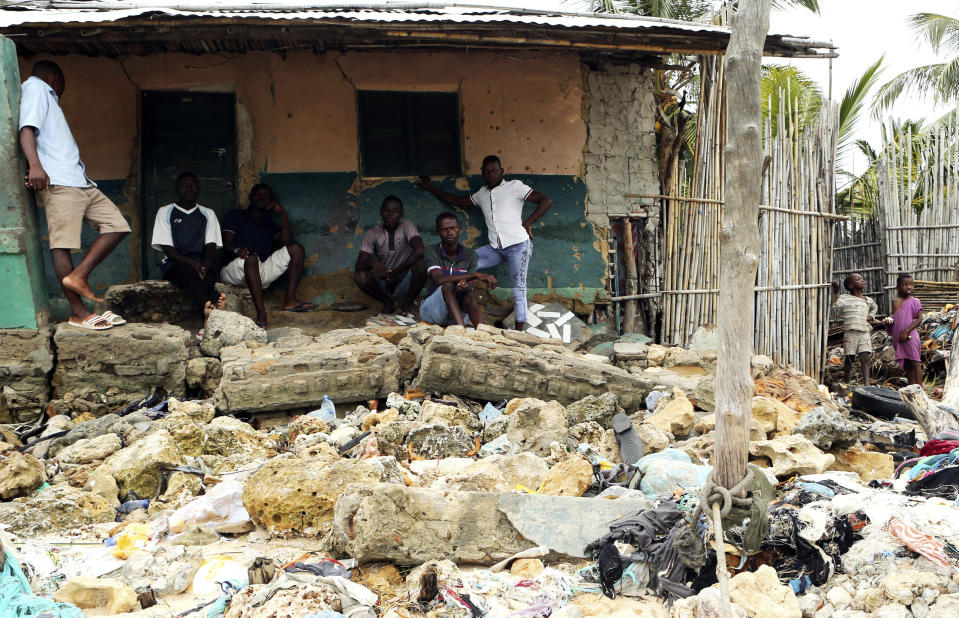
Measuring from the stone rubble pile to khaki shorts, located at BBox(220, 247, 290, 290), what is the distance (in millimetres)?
1104

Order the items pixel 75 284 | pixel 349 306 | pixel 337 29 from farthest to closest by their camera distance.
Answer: pixel 349 306 < pixel 337 29 < pixel 75 284

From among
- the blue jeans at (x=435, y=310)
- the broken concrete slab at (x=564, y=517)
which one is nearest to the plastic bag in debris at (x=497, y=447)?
the broken concrete slab at (x=564, y=517)

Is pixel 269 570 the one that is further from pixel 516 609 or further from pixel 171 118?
pixel 171 118

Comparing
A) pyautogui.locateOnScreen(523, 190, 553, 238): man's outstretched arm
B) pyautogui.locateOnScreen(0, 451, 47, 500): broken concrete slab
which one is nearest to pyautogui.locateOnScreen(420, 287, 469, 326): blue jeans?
pyautogui.locateOnScreen(523, 190, 553, 238): man's outstretched arm

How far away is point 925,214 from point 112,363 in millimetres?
10331

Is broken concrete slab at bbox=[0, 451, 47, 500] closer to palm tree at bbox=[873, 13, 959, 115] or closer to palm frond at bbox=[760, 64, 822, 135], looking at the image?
palm frond at bbox=[760, 64, 822, 135]

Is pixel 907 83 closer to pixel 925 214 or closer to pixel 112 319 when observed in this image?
pixel 925 214

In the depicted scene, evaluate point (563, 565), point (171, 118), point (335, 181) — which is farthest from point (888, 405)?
point (171, 118)

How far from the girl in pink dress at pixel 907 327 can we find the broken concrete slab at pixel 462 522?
23.2 ft

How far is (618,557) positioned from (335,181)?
5482 millimetres

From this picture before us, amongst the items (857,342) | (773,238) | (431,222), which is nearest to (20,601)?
(431,222)

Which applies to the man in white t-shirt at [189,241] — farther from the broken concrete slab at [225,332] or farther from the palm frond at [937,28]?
the palm frond at [937,28]

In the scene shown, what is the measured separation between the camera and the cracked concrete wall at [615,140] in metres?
7.78

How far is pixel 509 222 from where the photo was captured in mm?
→ 7340
